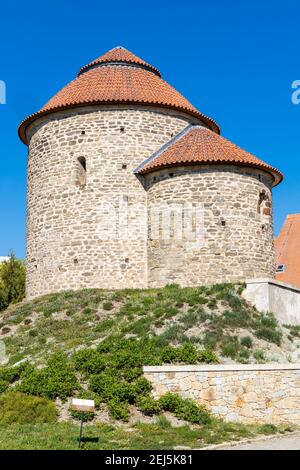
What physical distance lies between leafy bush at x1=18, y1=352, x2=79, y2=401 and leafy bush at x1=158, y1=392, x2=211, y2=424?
2.10 m

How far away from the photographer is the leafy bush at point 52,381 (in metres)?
13.6

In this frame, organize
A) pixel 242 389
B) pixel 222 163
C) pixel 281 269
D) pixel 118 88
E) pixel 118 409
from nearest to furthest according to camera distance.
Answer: pixel 118 409, pixel 242 389, pixel 222 163, pixel 118 88, pixel 281 269

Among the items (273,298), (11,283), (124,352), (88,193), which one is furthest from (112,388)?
(11,283)

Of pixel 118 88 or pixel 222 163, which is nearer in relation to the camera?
pixel 222 163

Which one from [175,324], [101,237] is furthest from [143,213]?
[175,324]

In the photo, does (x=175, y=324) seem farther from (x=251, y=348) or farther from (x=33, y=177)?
(x=33, y=177)

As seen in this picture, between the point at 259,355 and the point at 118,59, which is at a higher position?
the point at 118,59

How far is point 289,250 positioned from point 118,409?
2429 centimetres

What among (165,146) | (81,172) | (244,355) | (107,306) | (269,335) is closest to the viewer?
(244,355)

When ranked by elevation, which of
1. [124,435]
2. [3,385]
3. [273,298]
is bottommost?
[124,435]

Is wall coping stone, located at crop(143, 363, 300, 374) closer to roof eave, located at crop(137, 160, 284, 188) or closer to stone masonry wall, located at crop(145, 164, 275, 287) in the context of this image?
stone masonry wall, located at crop(145, 164, 275, 287)

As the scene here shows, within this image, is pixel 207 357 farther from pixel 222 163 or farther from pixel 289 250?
pixel 289 250

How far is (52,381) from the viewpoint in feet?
45.6

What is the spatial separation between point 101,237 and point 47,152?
165 inches
